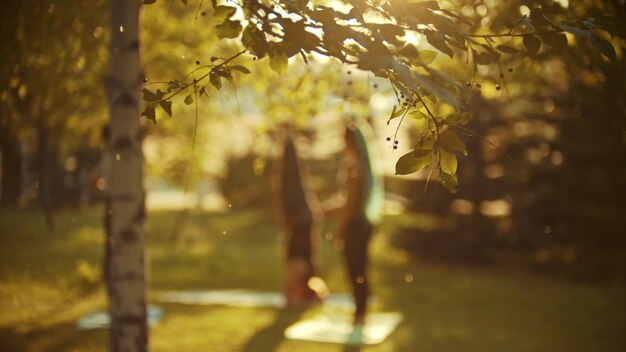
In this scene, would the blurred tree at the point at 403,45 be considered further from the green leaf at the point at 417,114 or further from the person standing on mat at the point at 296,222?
the person standing on mat at the point at 296,222

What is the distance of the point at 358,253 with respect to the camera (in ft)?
30.5

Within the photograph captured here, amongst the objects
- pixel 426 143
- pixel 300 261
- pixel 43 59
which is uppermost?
pixel 43 59

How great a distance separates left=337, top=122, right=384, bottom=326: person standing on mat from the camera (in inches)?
362

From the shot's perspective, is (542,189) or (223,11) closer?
(223,11)

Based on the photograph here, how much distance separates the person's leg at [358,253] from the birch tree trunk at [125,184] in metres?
4.53

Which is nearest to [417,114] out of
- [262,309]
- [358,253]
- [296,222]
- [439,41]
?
[439,41]

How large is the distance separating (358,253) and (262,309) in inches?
102

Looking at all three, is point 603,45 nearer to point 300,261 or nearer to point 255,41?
point 255,41

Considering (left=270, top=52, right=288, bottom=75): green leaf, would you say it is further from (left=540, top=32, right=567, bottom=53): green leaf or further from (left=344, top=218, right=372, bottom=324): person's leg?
(left=344, top=218, right=372, bottom=324): person's leg

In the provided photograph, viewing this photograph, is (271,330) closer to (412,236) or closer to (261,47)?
(261,47)

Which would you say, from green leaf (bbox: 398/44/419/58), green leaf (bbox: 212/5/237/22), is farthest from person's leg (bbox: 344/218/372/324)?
green leaf (bbox: 398/44/419/58)

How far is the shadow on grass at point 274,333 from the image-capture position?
8.57 metres

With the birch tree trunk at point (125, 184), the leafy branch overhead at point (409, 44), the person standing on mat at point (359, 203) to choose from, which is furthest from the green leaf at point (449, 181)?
the person standing on mat at point (359, 203)

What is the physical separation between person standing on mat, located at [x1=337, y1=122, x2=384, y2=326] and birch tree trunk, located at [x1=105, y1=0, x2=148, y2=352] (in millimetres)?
4523
